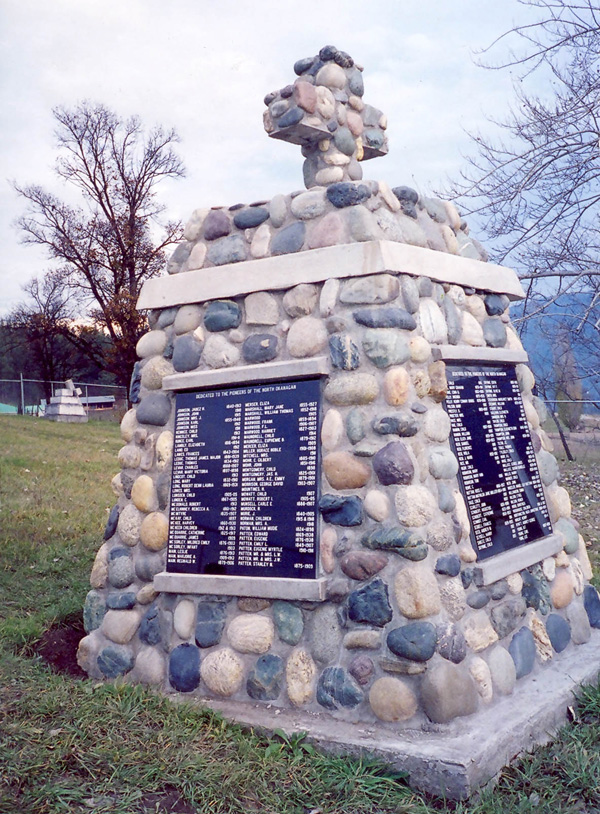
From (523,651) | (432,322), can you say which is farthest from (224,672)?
(432,322)

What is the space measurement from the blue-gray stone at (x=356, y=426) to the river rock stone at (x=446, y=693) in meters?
1.22

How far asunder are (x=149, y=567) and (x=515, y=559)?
2.19 m

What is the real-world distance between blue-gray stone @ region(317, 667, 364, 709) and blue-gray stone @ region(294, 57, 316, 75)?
3.85 m

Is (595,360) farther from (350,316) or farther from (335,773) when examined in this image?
(335,773)

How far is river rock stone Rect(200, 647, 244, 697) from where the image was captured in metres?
4.33

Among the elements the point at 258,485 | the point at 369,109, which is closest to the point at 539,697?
the point at 258,485

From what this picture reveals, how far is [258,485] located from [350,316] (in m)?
1.10

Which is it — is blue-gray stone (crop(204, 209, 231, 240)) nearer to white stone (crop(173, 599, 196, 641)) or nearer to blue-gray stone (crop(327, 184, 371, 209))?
blue-gray stone (crop(327, 184, 371, 209))

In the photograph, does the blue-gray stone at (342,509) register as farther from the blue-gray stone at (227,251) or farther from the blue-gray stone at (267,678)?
the blue-gray stone at (227,251)

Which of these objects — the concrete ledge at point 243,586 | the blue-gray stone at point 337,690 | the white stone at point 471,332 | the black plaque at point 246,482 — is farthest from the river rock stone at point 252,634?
the white stone at point 471,332

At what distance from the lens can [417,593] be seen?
3949 mm

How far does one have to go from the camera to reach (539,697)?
428 cm

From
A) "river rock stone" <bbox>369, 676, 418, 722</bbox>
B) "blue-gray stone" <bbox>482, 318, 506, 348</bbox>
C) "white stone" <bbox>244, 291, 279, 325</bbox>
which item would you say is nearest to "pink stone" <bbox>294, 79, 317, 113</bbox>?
"white stone" <bbox>244, 291, 279, 325</bbox>

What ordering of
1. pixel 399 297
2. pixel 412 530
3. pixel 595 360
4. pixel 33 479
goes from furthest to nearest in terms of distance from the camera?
pixel 595 360, pixel 33 479, pixel 399 297, pixel 412 530
